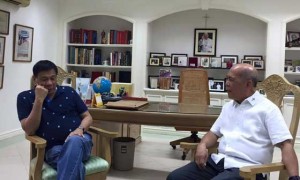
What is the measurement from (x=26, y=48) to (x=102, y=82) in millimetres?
2392

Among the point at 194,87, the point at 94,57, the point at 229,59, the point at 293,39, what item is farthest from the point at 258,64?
the point at 94,57

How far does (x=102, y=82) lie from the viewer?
3.38 metres

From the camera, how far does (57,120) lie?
2387 millimetres

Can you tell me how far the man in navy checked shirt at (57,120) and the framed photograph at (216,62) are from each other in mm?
3620

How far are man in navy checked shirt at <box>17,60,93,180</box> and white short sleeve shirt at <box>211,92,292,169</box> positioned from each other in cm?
95

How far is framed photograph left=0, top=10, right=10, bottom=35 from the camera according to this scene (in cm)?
458

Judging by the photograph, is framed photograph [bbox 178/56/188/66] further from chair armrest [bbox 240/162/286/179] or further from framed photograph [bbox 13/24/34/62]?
chair armrest [bbox 240/162/286/179]

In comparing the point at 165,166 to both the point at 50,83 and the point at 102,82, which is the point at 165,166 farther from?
the point at 50,83

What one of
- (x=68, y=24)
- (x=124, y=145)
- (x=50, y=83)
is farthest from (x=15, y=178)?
(x=68, y=24)

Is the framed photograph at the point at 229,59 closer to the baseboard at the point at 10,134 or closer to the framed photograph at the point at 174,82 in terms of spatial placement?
the framed photograph at the point at 174,82

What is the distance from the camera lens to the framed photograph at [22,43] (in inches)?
194

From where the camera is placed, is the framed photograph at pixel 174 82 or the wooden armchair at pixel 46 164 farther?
the framed photograph at pixel 174 82

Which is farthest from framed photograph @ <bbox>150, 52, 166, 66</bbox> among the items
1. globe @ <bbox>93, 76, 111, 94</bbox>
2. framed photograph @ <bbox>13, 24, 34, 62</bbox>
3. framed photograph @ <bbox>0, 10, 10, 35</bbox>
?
globe @ <bbox>93, 76, 111, 94</bbox>

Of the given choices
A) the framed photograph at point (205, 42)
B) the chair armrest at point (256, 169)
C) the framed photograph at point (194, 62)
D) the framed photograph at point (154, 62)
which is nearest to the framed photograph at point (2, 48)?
the framed photograph at point (154, 62)
